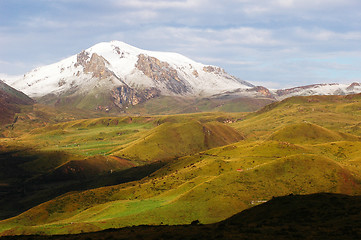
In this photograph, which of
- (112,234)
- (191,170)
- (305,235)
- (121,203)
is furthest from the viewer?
(191,170)

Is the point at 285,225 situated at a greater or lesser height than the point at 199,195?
greater

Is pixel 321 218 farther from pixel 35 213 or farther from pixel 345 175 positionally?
pixel 35 213

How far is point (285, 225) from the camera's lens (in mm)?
62656

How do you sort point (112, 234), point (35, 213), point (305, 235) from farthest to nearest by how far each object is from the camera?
point (35, 213), point (112, 234), point (305, 235)

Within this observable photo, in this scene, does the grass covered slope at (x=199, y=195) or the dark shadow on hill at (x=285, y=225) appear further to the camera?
the grass covered slope at (x=199, y=195)

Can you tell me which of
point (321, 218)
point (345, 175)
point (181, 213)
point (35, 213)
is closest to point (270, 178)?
point (345, 175)

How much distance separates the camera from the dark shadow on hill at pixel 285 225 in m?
55.5

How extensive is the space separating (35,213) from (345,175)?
108560mm

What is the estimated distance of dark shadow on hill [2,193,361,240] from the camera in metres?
55.5

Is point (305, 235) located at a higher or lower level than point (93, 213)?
higher

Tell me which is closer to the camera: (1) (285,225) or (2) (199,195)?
(1) (285,225)

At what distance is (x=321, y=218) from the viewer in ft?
219

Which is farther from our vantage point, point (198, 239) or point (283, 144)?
point (283, 144)

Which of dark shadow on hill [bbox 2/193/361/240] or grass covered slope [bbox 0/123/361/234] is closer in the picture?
dark shadow on hill [bbox 2/193/361/240]
